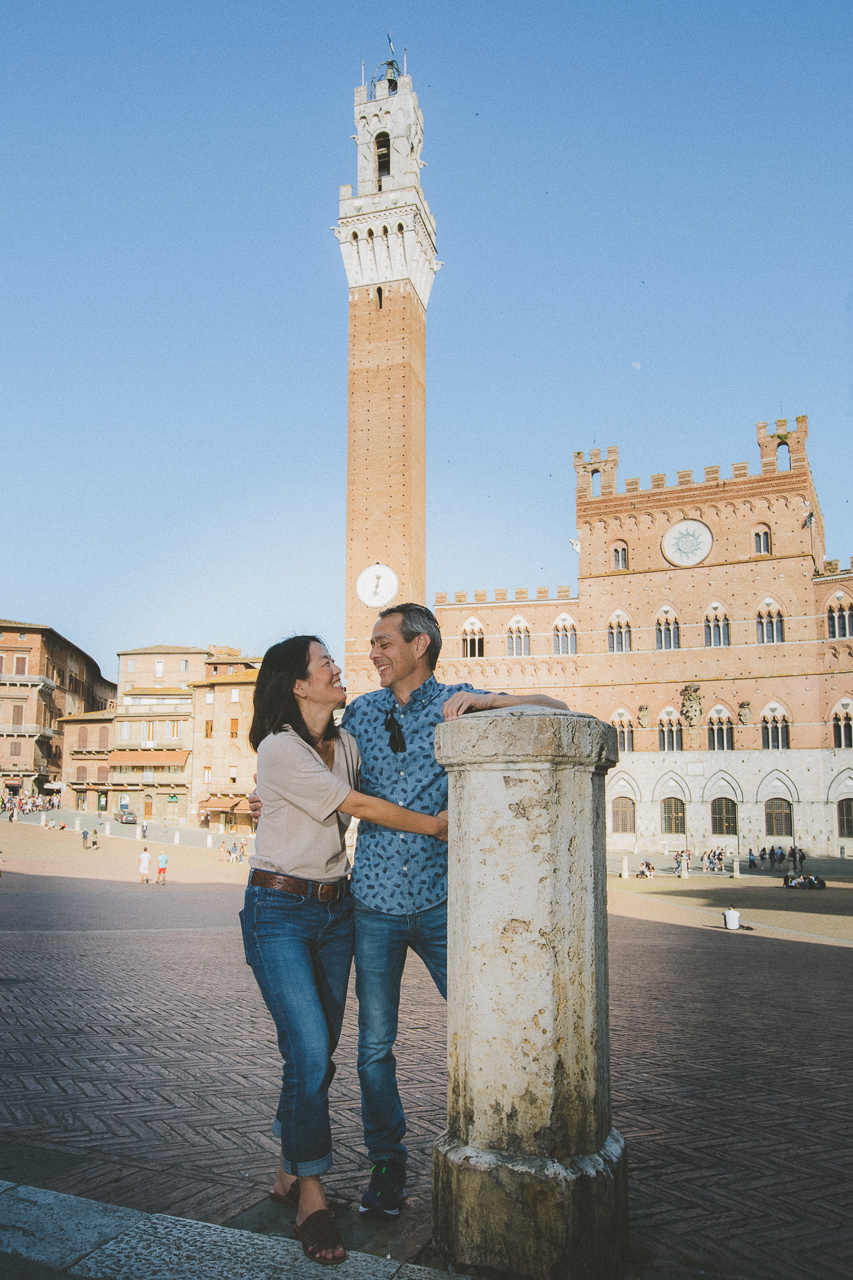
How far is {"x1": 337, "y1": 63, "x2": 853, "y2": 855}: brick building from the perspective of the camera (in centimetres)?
3562

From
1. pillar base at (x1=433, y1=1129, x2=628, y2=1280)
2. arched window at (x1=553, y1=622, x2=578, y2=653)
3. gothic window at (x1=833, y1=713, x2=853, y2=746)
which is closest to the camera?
pillar base at (x1=433, y1=1129, x2=628, y2=1280)

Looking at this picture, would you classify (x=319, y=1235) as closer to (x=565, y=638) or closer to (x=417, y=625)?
(x=417, y=625)

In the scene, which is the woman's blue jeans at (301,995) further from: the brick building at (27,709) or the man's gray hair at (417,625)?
the brick building at (27,709)

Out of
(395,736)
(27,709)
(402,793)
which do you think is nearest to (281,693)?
(395,736)

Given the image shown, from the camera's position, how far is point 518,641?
40.4m

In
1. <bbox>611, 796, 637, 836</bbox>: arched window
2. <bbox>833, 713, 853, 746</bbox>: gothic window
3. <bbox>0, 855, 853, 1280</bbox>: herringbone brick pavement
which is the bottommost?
<bbox>611, 796, 637, 836</bbox>: arched window

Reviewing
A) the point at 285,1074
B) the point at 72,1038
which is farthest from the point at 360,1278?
the point at 72,1038

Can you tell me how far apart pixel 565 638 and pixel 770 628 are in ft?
28.2

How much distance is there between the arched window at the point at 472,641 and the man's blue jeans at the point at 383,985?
3809 centimetres

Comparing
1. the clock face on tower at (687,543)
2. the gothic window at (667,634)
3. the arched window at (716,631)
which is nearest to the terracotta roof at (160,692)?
the gothic window at (667,634)

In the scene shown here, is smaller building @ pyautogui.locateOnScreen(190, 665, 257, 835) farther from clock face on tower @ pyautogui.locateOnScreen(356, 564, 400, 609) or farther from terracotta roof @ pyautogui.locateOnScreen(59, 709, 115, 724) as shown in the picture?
clock face on tower @ pyautogui.locateOnScreen(356, 564, 400, 609)

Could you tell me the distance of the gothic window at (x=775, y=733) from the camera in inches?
1404

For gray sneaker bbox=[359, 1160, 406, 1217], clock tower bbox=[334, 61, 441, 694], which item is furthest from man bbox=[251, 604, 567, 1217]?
clock tower bbox=[334, 61, 441, 694]

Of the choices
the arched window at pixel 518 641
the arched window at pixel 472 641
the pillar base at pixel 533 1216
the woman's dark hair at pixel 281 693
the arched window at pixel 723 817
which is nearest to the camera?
the pillar base at pixel 533 1216
